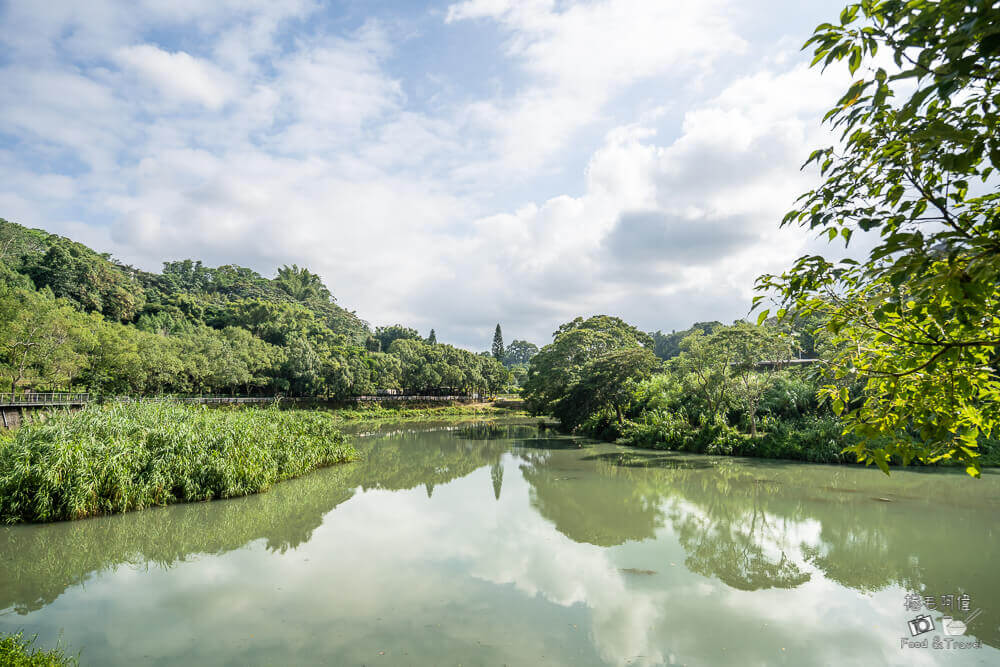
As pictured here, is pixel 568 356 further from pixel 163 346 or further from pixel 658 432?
pixel 163 346

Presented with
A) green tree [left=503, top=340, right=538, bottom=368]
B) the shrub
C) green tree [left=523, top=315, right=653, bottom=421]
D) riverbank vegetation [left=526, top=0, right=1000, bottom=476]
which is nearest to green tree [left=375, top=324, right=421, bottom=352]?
green tree [left=503, top=340, right=538, bottom=368]

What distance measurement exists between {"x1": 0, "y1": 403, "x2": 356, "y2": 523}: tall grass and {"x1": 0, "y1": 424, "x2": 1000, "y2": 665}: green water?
0.41m

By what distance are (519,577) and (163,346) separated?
33289 millimetres

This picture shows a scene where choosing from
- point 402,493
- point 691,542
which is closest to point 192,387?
point 402,493

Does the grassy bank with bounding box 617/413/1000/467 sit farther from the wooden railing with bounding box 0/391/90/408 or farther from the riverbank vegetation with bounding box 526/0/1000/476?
the wooden railing with bounding box 0/391/90/408

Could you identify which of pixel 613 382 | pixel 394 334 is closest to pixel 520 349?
pixel 394 334

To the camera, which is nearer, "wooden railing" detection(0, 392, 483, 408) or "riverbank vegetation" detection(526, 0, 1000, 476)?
"riverbank vegetation" detection(526, 0, 1000, 476)

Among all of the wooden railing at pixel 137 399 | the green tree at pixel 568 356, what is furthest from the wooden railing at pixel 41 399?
the green tree at pixel 568 356

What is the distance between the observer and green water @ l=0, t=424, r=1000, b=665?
14.6ft

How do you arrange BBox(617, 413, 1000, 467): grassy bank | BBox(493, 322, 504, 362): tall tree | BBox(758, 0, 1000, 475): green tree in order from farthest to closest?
BBox(493, 322, 504, 362): tall tree < BBox(617, 413, 1000, 467): grassy bank < BBox(758, 0, 1000, 475): green tree

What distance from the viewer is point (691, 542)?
753cm

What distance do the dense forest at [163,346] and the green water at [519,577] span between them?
21838 mm

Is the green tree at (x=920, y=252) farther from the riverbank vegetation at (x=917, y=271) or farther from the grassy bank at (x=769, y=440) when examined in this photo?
the grassy bank at (x=769, y=440)

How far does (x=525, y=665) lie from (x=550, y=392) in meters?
23.2
